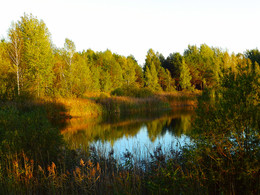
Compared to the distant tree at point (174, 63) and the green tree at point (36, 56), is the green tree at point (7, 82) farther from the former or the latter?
the distant tree at point (174, 63)

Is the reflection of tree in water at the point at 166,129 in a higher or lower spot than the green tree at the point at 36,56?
lower

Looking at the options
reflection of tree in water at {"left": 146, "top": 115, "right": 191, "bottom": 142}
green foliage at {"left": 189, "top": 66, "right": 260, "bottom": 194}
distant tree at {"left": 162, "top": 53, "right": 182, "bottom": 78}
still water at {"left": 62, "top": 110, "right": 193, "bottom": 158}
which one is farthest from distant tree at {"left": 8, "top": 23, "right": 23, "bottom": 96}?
distant tree at {"left": 162, "top": 53, "right": 182, "bottom": 78}

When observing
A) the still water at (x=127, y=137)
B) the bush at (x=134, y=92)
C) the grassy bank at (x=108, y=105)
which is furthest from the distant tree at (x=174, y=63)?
the still water at (x=127, y=137)

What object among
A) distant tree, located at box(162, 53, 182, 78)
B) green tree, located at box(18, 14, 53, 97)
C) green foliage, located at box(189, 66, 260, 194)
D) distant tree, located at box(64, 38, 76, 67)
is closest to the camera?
green foliage, located at box(189, 66, 260, 194)

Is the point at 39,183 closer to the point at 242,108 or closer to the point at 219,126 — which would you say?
the point at 219,126

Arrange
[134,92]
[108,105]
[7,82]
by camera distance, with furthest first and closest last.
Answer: [134,92] → [108,105] → [7,82]

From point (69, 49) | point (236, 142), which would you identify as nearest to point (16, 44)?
point (69, 49)

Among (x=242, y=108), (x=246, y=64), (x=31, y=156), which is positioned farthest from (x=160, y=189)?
(x=31, y=156)

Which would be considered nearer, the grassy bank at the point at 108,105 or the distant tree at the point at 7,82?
the distant tree at the point at 7,82

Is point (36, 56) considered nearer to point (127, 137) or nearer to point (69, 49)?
point (69, 49)

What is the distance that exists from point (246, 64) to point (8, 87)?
67.5 ft

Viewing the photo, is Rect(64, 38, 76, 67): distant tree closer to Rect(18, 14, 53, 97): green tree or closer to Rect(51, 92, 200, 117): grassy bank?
Rect(18, 14, 53, 97): green tree

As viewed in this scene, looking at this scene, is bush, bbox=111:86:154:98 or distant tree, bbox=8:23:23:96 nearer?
distant tree, bbox=8:23:23:96

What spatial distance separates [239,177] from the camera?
4023mm
